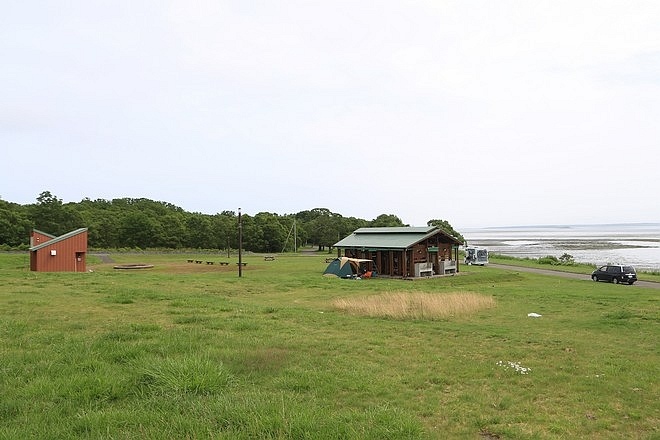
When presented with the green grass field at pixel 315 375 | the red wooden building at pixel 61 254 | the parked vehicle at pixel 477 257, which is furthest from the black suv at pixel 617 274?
the red wooden building at pixel 61 254

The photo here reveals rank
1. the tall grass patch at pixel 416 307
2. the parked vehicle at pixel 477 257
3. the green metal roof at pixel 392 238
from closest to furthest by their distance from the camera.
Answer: the tall grass patch at pixel 416 307
the green metal roof at pixel 392 238
the parked vehicle at pixel 477 257

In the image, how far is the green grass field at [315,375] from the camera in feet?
17.5

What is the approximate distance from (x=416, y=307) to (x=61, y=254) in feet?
91.4

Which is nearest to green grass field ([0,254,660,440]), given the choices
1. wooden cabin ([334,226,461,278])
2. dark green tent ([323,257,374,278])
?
dark green tent ([323,257,374,278])

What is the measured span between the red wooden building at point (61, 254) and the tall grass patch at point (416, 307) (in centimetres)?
2495

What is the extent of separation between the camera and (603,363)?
9164 mm

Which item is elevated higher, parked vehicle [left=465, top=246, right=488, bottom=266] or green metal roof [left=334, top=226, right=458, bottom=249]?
green metal roof [left=334, top=226, right=458, bottom=249]

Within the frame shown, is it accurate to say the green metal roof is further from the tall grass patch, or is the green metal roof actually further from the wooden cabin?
the tall grass patch

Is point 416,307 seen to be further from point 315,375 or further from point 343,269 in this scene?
point 343,269

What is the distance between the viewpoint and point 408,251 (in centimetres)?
3984

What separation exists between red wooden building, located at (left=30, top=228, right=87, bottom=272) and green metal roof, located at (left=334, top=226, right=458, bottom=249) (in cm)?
2091

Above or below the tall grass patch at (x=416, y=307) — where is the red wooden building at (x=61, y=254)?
above

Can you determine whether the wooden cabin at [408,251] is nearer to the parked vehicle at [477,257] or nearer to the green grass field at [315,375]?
the parked vehicle at [477,257]

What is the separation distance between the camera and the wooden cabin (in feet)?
130
